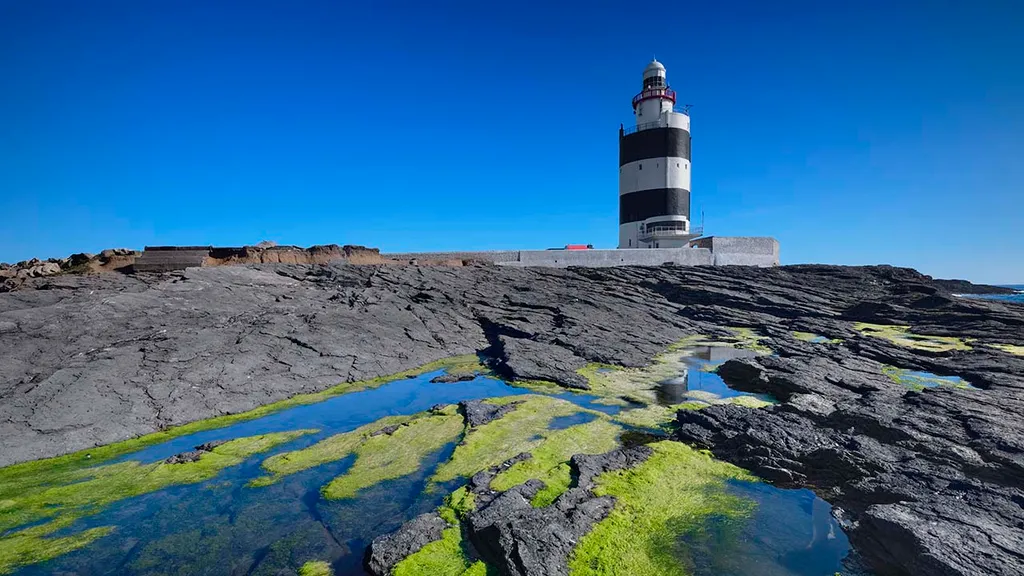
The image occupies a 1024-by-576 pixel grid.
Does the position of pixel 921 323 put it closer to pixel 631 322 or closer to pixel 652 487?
pixel 631 322

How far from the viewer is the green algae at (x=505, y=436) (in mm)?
7500

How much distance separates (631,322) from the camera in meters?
20.8

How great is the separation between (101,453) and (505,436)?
7.43m

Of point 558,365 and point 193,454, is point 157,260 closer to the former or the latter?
point 193,454

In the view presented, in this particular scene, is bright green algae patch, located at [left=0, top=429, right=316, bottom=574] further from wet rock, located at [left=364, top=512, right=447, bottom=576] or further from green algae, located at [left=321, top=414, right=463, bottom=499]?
wet rock, located at [left=364, top=512, right=447, bottom=576]

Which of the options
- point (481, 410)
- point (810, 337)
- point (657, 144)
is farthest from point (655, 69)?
point (481, 410)

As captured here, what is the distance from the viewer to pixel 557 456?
7641 mm

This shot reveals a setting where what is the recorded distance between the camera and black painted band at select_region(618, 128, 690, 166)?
3475 centimetres

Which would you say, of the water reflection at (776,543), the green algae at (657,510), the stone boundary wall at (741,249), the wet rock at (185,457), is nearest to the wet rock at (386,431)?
the wet rock at (185,457)

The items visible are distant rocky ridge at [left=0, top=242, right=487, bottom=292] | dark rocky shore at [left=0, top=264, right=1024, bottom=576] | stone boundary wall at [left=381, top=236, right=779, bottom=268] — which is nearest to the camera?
dark rocky shore at [left=0, top=264, right=1024, bottom=576]

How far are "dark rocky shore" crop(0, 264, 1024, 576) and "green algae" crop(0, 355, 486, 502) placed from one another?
0.82 ft

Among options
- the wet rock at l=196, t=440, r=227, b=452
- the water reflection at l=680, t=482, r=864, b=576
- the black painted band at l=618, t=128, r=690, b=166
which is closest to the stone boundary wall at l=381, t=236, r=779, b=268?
the black painted band at l=618, t=128, r=690, b=166

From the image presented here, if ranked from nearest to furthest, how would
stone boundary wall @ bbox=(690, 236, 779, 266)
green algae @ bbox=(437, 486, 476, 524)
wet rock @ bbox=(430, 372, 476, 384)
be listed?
green algae @ bbox=(437, 486, 476, 524) < wet rock @ bbox=(430, 372, 476, 384) < stone boundary wall @ bbox=(690, 236, 779, 266)

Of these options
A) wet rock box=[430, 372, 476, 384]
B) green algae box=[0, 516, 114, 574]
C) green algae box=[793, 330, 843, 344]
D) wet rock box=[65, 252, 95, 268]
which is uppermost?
wet rock box=[65, 252, 95, 268]
